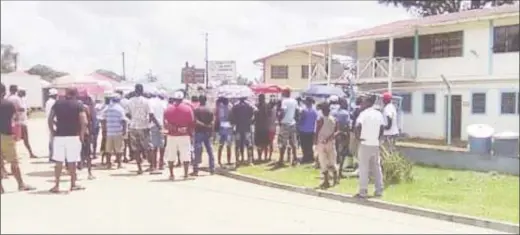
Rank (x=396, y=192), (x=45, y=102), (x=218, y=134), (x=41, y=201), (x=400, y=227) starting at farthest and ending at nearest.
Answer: (x=218, y=134)
(x=45, y=102)
(x=396, y=192)
(x=41, y=201)
(x=400, y=227)

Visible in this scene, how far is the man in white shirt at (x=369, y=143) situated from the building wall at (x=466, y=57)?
9.27 ft

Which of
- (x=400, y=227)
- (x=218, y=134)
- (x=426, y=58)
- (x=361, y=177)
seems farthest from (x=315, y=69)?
(x=400, y=227)

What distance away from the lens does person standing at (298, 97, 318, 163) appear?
16.5 metres

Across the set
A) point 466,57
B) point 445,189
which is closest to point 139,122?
point 445,189

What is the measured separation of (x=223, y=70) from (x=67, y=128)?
18.0 m

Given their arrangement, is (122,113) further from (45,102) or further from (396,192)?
(396,192)

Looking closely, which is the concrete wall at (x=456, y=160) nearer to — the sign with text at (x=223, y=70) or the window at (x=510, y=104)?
the window at (x=510, y=104)

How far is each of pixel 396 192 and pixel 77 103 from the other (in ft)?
17.7

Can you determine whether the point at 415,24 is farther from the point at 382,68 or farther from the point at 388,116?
the point at 388,116

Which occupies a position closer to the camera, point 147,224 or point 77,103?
point 147,224

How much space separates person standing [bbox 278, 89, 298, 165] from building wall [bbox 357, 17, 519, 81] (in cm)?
347

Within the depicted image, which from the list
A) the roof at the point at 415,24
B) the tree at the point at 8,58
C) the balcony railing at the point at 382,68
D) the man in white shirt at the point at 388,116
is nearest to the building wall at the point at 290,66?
the roof at the point at 415,24

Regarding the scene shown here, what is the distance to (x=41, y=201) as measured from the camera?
1041cm

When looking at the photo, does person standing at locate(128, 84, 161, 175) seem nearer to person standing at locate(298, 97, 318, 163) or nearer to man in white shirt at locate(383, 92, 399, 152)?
person standing at locate(298, 97, 318, 163)
